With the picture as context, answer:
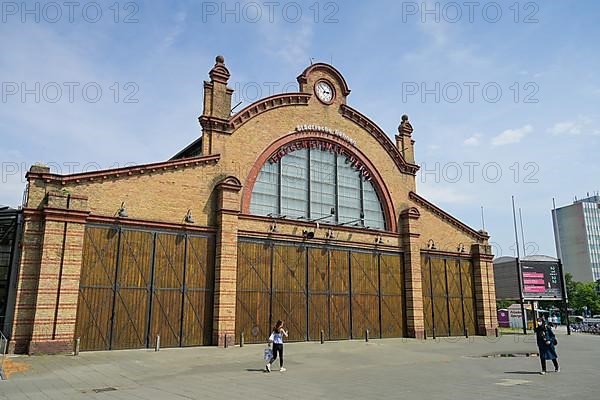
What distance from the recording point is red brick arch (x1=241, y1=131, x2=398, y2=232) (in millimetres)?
25219

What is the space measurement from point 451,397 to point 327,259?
16.2 metres

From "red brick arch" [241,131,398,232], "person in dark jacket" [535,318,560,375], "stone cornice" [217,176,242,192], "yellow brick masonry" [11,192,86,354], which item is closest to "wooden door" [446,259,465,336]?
"red brick arch" [241,131,398,232]

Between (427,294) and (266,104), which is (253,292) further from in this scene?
(427,294)

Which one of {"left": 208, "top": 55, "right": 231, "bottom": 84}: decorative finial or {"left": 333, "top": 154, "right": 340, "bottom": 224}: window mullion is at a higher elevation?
{"left": 208, "top": 55, "right": 231, "bottom": 84}: decorative finial

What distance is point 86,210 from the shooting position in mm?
19859

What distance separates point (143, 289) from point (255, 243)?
616 centimetres

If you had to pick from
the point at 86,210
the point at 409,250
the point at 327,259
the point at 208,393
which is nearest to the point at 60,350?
the point at 86,210

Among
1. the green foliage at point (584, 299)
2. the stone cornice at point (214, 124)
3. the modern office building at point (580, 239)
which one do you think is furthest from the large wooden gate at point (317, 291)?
the modern office building at point (580, 239)

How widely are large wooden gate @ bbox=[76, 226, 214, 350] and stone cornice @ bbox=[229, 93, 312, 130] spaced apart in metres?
6.77

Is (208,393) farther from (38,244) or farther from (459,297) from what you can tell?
(459,297)

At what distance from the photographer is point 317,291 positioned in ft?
86.6

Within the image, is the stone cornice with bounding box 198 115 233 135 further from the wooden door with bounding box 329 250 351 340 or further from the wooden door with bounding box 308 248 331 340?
the wooden door with bounding box 329 250 351 340

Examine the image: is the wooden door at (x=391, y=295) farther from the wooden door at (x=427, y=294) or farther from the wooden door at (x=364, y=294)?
the wooden door at (x=427, y=294)

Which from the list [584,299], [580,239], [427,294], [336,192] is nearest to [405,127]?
[336,192]
